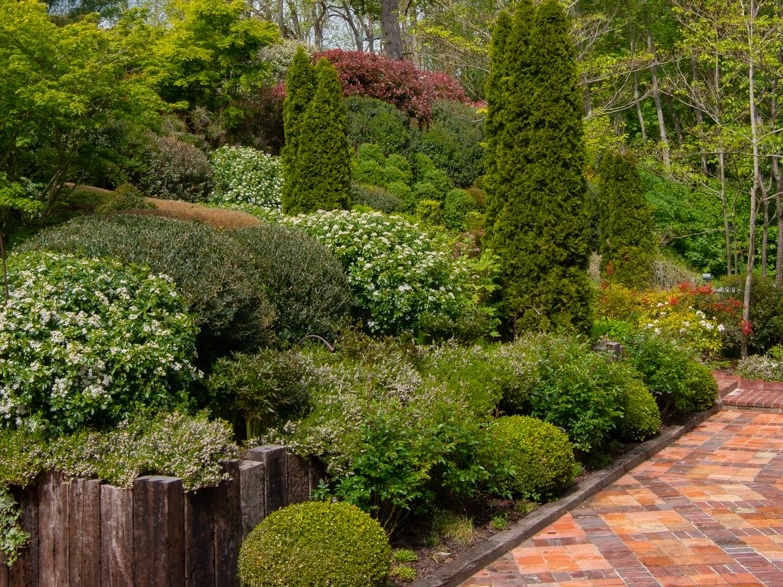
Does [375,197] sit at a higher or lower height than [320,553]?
higher

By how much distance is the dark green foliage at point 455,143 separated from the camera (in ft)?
63.3

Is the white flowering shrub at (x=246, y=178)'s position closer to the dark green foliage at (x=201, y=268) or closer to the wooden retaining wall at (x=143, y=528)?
the dark green foliage at (x=201, y=268)

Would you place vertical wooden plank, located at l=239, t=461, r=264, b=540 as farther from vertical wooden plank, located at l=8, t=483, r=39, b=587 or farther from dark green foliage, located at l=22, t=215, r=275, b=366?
dark green foliage, located at l=22, t=215, r=275, b=366

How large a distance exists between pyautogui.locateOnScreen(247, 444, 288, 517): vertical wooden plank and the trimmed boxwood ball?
308mm

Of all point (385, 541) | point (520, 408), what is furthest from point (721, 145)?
point (385, 541)

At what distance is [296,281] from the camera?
303 inches

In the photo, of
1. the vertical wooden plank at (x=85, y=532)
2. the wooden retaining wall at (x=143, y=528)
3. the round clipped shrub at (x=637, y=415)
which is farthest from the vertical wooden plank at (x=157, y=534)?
the round clipped shrub at (x=637, y=415)

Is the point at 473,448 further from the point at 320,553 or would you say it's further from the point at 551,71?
the point at 551,71

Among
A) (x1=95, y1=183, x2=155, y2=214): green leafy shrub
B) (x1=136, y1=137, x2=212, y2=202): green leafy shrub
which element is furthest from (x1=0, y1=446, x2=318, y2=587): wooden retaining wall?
(x1=136, y1=137, x2=212, y2=202): green leafy shrub

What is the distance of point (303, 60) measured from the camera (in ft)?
44.9

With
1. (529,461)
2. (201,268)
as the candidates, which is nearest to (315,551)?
(529,461)

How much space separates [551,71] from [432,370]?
172 inches

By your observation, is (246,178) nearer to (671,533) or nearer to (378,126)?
(378,126)

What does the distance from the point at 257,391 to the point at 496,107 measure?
584 cm
